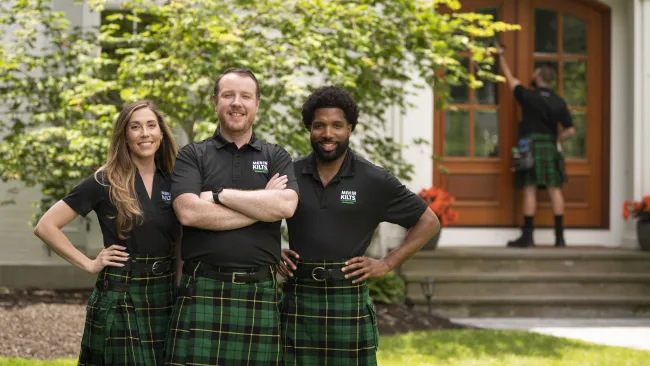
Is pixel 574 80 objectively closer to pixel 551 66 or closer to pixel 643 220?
pixel 551 66

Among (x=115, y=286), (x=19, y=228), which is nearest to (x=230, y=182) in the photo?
(x=115, y=286)

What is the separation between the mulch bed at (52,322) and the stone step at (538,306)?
17.1 inches

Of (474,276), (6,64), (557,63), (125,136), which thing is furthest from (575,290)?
(125,136)

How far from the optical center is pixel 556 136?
1061 centimetres

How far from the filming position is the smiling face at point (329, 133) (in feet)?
13.7

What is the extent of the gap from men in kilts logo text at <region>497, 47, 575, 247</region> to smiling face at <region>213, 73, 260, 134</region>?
A: 6803 mm

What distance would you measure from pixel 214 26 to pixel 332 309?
155 inches

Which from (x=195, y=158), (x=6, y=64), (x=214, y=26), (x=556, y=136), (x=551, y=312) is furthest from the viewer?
(x=556, y=136)

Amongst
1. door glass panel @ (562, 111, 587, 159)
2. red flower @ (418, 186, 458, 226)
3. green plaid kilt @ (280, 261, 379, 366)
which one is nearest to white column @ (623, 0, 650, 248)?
door glass panel @ (562, 111, 587, 159)

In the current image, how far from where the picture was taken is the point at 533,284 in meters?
9.95

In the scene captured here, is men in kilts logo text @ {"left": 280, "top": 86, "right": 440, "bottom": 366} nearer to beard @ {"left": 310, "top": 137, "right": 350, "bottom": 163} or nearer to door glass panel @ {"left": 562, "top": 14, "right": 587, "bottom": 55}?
beard @ {"left": 310, "top": 137, "right": 350, "bottom": 163}

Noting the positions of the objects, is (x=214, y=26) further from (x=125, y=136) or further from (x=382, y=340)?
(x=125, y=136)

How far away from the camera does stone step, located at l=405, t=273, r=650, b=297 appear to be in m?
9.84

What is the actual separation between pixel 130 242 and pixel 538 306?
6.33 meters
